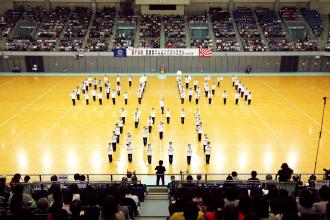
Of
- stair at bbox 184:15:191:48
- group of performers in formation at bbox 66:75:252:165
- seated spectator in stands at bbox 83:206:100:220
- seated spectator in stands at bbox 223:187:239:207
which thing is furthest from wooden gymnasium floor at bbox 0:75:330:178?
stair at bbox 184:15:191:48

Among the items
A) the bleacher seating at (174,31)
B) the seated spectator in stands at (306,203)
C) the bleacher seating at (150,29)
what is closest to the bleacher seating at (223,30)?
the bleacher seating at (150,29)

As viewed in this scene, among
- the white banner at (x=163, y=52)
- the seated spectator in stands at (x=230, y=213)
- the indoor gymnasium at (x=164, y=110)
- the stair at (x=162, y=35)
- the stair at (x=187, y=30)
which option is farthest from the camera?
the stair at (x=187, y=30)

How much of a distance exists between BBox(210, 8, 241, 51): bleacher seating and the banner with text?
1.94 meters

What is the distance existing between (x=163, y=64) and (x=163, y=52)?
1.72m

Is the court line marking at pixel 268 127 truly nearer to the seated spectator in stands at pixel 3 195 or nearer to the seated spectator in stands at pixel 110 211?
the seated spectator in stands at pixel 3 195

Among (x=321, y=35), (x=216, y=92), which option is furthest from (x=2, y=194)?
(x=321, y=35)

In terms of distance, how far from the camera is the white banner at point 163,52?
31553 mm

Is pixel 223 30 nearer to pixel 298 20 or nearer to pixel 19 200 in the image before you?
pixel 298 20

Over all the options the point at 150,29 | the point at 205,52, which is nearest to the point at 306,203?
the point at 205,52

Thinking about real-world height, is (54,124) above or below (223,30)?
below

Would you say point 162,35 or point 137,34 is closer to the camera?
point 162,35

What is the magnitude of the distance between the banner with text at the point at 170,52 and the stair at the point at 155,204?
23.0 meters

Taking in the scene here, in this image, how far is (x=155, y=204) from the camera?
809cm

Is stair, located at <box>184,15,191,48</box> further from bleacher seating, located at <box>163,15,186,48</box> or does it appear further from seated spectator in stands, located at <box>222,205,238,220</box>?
seated spectator in stands, located at <box>222,205,238,220</box>
